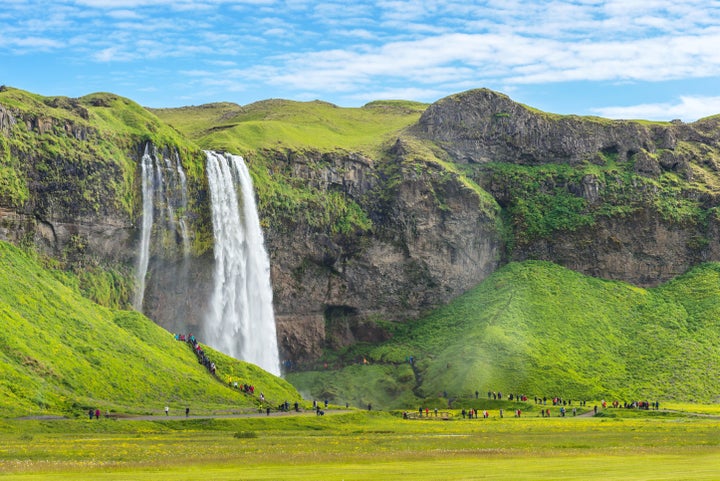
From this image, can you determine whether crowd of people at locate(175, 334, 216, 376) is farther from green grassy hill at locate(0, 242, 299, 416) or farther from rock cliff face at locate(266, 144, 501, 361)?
rock cliff face at locate(266, 144, 501, 361)

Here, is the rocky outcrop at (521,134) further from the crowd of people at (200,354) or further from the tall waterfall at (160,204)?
the crowd of people at (200,354)

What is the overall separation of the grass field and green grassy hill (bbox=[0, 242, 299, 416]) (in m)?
9.54

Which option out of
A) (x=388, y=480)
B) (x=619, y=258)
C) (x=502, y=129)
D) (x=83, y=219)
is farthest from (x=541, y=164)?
(x=388, y=480)

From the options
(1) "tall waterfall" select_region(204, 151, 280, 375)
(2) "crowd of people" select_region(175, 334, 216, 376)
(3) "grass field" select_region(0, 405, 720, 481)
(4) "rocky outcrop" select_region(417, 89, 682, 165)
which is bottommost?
(3) "grass field" select_region(0, 405, 720, 481)

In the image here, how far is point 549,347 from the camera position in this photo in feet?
485

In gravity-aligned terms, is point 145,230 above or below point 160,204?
below

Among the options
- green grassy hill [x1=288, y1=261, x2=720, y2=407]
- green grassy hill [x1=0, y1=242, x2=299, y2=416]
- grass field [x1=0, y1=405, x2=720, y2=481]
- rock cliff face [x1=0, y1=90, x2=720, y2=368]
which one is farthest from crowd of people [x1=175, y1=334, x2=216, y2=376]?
green grassy hill [x1=288, y1=261, x2=720, y2=407]

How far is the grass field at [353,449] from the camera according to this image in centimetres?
4947

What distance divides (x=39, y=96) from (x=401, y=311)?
65538mm

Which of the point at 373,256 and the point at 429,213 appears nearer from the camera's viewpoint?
the point at 373,256

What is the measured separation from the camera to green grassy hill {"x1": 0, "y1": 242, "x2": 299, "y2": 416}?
94375mm

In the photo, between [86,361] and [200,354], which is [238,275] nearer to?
[200,354]

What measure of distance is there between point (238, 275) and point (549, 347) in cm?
4688

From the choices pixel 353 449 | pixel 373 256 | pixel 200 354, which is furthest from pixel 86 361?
pixel 373 256
